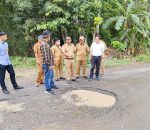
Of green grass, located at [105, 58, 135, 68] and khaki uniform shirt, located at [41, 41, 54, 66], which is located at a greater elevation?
khaki uniform shirt, located at [41, 41, 54, 66]

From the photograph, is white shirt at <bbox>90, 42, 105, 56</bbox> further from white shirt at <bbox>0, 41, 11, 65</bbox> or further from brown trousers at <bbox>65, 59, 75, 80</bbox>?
white shirt at <bbox>0, 41, 11, 65</bbox>

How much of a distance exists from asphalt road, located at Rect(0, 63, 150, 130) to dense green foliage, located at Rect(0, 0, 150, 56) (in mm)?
4472

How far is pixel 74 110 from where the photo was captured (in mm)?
7777

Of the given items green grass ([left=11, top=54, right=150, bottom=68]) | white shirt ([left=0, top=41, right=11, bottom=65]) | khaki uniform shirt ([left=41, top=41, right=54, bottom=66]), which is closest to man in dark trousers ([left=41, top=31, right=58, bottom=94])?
khaki uniform shirt ([left=41, top=41, right=54, bottom=66])

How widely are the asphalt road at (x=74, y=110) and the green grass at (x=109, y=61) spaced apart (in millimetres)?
3238

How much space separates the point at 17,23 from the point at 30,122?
8.71m

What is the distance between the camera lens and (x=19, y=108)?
316 inches

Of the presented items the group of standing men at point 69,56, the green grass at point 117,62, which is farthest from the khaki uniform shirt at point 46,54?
the green grass at point 117,62

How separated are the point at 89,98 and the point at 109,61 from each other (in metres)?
6.20

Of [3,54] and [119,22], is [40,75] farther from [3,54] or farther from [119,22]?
[119,22]

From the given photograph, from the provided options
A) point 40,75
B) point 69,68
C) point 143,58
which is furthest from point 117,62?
point 40,75

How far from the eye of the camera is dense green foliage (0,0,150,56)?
557 inches

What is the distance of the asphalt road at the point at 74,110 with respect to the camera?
271 inches

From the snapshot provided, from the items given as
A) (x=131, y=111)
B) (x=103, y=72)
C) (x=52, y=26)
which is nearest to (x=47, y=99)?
(x=131, y=111)
